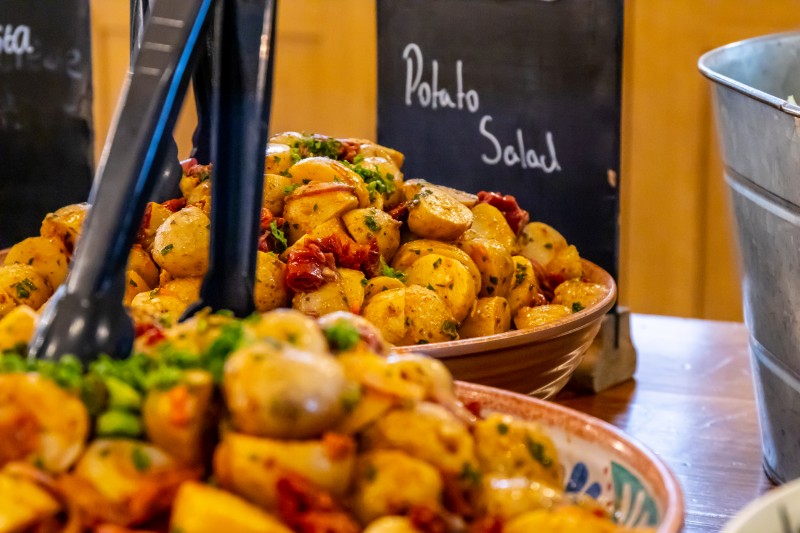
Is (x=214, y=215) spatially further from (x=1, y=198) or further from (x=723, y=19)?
(x=723, y=19)

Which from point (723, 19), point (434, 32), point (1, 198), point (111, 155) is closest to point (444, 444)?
point (111, 155)

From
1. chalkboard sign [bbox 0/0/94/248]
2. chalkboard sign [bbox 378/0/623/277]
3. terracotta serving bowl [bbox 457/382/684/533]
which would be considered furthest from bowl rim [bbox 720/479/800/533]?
chalkboard sign [bbox 0/0/94/248]

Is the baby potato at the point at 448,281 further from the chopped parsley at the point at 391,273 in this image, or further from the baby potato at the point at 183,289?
the baby potato at the point at 183,289

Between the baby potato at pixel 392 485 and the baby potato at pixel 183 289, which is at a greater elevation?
the baby potato at pixel 392 485

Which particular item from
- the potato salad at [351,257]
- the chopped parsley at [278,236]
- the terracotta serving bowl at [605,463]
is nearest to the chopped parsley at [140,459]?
the terracotta serving bowl at [605,463]

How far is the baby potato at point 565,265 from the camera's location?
1.06 metres

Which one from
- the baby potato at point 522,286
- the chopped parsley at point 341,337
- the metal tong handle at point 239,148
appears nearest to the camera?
the chopped parsley at point 341,337

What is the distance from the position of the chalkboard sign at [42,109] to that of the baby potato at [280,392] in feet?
3.65

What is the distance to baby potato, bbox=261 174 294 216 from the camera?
0.95 meters

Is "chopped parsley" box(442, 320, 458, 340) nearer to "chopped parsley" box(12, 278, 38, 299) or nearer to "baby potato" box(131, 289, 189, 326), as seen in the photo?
"baby potato" box(131, 289, 189, 326)

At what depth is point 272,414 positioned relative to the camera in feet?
1.48

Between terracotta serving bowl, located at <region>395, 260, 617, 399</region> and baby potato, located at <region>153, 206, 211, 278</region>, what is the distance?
0.71 feet

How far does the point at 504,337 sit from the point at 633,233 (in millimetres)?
1725

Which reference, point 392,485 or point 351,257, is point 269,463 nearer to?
point 392,485
